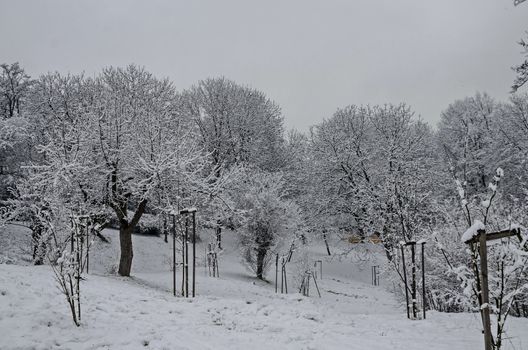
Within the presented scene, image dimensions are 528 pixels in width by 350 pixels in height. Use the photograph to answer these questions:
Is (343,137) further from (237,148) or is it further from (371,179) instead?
(237,148)

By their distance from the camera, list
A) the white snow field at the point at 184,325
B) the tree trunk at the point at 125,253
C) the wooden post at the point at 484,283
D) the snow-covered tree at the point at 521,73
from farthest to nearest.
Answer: the tree trunk at the point at 125,253
the snow-covered tree at the point at 521,73
the white snow field at the point at 184,325
the wooden post at the point at 484,283

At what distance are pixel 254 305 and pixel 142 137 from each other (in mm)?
8942

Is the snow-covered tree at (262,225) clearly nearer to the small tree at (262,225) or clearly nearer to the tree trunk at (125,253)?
the small tree at (262,225)

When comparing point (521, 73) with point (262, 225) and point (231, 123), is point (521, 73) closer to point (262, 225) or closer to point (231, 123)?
point (262, 225)

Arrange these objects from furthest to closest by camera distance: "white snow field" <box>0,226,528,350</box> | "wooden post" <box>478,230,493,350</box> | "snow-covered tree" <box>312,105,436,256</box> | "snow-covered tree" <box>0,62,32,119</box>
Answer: "snow-covered tree" <box>0,62,32,119</box>, "snow-covered tree" <box>312,105,436,256</box>, "white snow field" <box>0,226,528,350</box>, "wooden post" <box>478,230,493,350</box>

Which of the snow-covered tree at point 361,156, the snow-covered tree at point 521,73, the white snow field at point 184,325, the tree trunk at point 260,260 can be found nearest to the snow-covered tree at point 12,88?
the tree trunk at point 260,260

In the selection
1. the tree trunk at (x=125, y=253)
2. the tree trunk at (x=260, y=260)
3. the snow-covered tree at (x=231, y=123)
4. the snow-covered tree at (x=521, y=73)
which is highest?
the snow-covered tree at (x=231, y=123)

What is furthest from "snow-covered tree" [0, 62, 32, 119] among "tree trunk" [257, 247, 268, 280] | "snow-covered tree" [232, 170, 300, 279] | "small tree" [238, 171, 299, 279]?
"tree trunk" [257, 247, 268, 280]

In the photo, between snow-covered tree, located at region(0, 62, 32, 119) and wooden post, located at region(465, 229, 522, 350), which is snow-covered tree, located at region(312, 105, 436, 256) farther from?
wooden post, located at region(465, 229, 522, 350)

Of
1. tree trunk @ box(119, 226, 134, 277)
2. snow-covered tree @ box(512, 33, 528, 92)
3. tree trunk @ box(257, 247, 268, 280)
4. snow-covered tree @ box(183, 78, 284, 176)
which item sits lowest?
tree trunk @ box(257, 247, 268, 280)

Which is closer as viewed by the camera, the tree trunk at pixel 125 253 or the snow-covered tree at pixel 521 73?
the snow-covered tree at pixel 521 73

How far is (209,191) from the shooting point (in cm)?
1622

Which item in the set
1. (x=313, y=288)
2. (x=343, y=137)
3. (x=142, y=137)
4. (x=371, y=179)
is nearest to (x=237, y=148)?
(x=343, y=137)

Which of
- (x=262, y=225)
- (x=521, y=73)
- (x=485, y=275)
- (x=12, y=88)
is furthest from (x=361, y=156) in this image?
(x=485, y=275)
